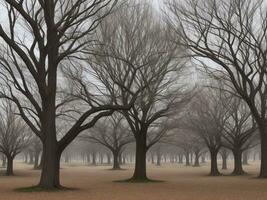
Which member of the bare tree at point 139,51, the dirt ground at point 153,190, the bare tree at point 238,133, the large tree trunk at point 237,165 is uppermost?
the bare tree at point 139,51

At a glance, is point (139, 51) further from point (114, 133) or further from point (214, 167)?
point (114, 133)

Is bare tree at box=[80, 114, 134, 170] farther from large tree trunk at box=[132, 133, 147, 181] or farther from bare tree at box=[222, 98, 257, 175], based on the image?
large tree trunk at box=[132, 133, 147, 181]

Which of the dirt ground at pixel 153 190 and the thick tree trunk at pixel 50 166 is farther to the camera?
the thick tree trunk at pixel 50 166

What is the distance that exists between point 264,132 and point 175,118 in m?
7.79

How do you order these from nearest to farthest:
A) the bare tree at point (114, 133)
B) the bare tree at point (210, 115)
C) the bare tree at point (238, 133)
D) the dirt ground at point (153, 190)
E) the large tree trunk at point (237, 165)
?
the dirt ground at point (153, 190) < the bare tree at point (238, 133) < the large tree trunk at point (237, 165) < the bare tree at point (210, 115) < the bare tree at point (114, 133)

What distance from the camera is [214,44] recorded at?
2872 centimetres

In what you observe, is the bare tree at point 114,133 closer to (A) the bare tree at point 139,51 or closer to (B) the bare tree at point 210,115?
(B) the bare tree at point 210,115

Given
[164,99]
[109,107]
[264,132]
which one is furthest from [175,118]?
[109,107]

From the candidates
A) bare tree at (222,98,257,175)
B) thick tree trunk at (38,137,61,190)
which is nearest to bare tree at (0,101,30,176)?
bare tree at (222,98,257,175)

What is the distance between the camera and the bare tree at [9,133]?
144 ft

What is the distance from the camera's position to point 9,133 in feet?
145

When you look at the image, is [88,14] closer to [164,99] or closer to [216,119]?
[164,99]

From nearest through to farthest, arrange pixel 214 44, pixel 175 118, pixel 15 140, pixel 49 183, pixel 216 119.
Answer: pixel 49 183
pixel 214 44
pixel 175 118
pixel 216 119
pixel 15 140

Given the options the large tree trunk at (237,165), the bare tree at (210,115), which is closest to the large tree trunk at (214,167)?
the bare tree at (210,115)
